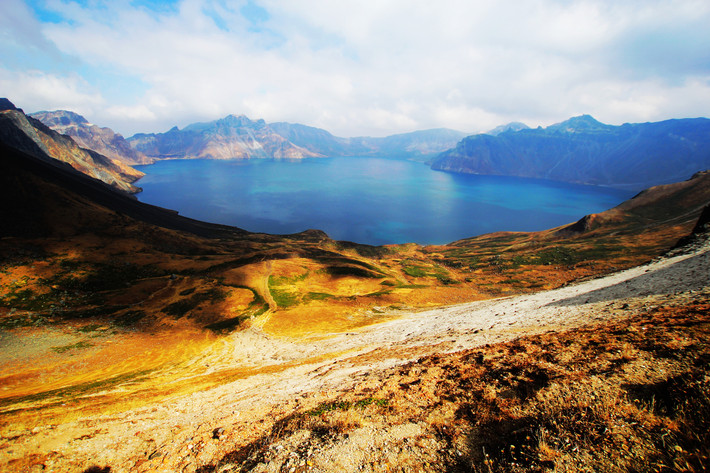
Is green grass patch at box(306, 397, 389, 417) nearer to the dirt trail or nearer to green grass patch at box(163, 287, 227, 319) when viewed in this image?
the dirt trail

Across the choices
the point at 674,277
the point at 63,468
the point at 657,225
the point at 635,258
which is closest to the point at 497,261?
the point at 635,258

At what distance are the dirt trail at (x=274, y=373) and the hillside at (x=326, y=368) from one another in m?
0.16

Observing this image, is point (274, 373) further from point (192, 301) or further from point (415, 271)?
point (415, 271)

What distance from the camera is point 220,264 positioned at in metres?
74.9

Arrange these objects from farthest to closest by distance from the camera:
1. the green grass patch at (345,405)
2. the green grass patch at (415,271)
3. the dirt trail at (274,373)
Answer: the green grass patch at (415,271)
the green grass patch at (345,405)
the dirt trail at (274,373)

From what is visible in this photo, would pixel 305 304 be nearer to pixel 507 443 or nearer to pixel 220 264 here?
pixel 220 264

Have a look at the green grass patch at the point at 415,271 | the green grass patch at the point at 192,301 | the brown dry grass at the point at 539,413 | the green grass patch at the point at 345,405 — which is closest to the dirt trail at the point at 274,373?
the green grass patch at the point at 345,405

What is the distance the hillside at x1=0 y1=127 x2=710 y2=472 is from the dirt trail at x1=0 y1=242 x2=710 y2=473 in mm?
163

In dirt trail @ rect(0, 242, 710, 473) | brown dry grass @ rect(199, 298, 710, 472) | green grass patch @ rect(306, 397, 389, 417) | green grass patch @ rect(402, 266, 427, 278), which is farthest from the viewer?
green grass patch @ rect(402, 266, 427, 278)

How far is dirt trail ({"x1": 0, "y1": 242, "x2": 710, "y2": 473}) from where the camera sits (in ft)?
39.7

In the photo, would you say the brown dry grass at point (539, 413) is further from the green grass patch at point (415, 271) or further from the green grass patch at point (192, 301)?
the green grass patch at point (415, 271)

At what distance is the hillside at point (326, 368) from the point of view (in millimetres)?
9352

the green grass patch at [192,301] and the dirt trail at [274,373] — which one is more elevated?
the dirt trail at [274,373]

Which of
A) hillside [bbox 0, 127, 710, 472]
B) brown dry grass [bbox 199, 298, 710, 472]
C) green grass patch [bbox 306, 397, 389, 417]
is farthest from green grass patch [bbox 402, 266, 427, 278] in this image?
green grass patch [bbox 306, 397, 389, 417]
